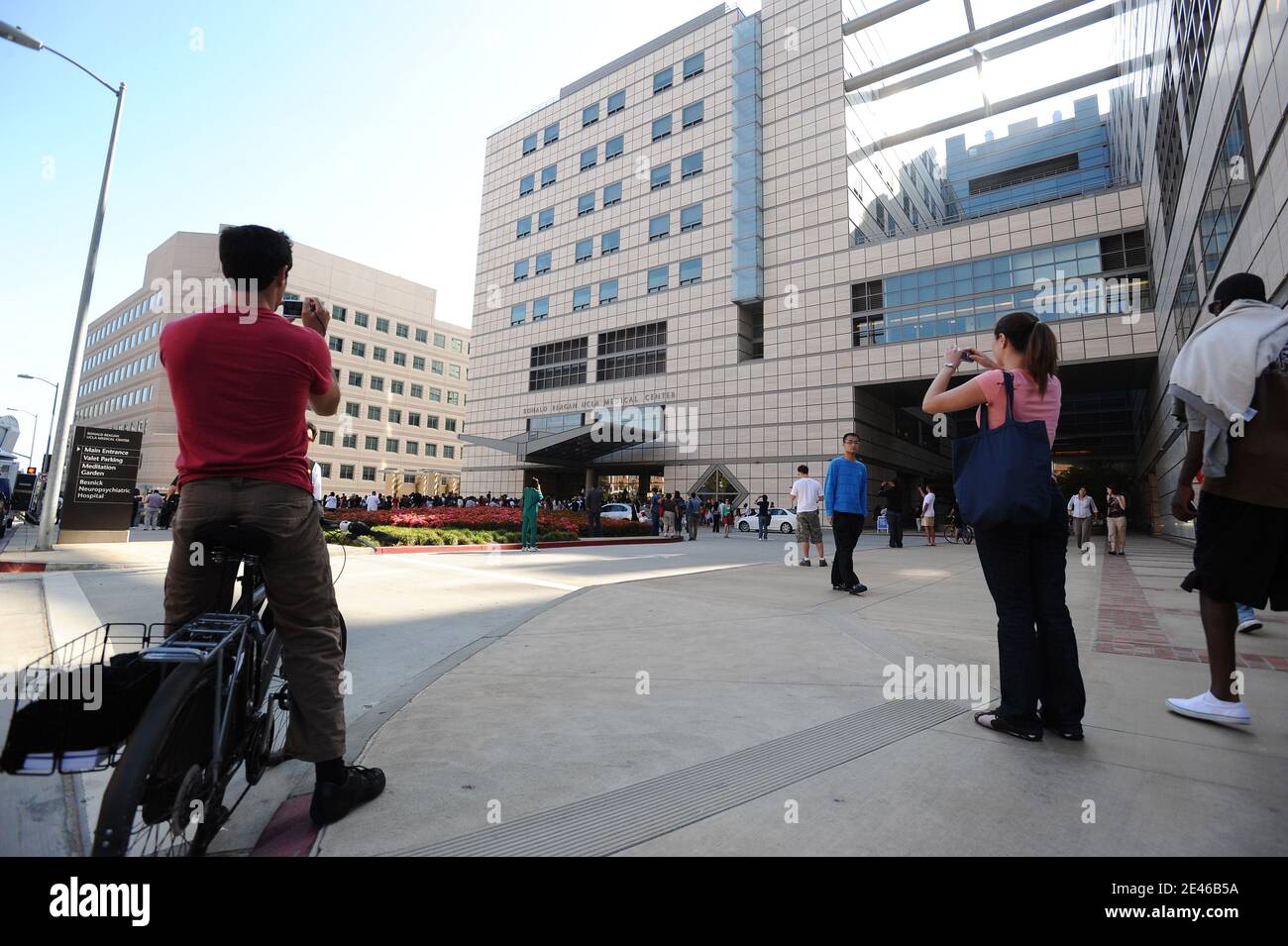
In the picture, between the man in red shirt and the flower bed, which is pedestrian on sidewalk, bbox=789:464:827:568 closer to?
the flower bed

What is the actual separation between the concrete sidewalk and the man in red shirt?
327 millimetres

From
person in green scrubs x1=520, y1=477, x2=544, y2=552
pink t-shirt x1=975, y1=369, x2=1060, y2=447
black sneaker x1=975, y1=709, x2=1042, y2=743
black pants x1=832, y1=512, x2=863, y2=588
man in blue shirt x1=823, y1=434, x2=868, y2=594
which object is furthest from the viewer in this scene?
person in green scrubs x1=520, y1=477, x2=544, y2=552

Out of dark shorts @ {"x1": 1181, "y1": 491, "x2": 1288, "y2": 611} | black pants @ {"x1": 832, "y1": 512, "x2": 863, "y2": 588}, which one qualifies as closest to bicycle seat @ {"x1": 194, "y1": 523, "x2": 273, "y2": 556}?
dark shorts @ {"x1": 1181, "y1": 491, "x2": 1288, "y2": 611}

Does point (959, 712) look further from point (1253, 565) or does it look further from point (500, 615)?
point (500, 615)

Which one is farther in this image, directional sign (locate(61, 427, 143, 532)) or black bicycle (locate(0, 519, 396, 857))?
directional sign (locate(61, 427, 143, 532))

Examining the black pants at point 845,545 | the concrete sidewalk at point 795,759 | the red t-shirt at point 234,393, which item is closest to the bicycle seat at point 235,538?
the red t-shirt at point 234,393

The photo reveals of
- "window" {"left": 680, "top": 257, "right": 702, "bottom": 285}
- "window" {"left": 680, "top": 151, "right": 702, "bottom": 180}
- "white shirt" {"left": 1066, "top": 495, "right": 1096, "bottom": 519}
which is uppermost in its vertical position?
"window" {"left": 680, "top": 151, "right": 702, "bottom": 180}

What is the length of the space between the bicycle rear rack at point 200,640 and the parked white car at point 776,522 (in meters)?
29.1

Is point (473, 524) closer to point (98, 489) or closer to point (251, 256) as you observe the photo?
point (98, 489)

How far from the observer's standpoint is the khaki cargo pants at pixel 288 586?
187cm

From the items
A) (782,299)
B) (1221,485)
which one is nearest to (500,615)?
(1221,485)

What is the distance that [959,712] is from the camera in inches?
Result: 119

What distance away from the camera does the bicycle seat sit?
1763 mm

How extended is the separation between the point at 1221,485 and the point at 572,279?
4683 cm
